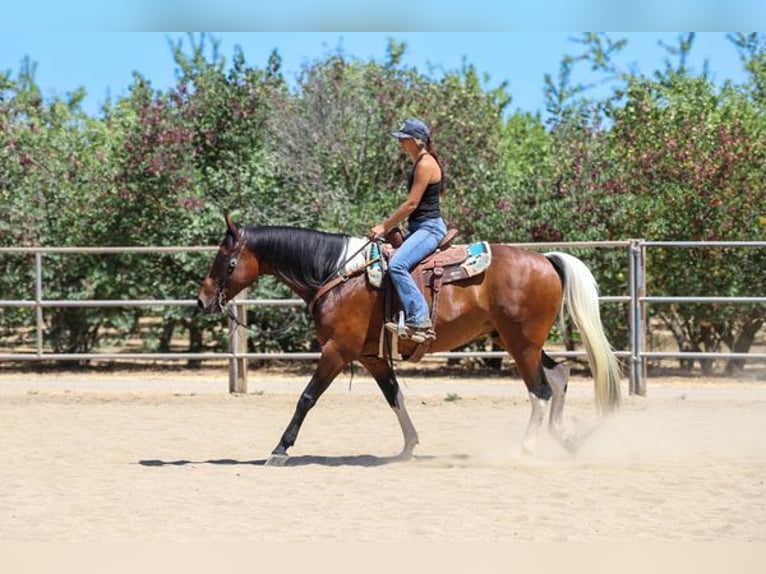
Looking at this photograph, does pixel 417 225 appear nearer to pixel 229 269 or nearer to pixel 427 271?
pixel 427 271

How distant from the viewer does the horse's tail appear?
8266 mm

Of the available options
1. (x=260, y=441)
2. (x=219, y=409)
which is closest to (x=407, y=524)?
(x=260, y=441)

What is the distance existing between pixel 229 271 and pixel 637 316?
5272mm

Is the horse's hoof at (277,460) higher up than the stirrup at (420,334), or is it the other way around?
the stirrup at (420,334)

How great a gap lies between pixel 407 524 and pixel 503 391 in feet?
21.4

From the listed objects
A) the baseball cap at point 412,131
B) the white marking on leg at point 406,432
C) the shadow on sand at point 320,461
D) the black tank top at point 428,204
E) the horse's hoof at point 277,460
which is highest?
the baseball cap at point 412,131

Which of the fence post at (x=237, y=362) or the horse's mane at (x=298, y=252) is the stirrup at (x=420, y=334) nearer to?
the horse's mane at (x=298, y=252)

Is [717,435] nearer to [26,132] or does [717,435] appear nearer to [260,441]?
[260,441]

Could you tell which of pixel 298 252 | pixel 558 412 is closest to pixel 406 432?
pixel 558 412

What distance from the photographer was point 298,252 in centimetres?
814

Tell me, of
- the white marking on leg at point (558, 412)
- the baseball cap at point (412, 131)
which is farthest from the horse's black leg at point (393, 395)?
the baseball cap at point (412, 131)

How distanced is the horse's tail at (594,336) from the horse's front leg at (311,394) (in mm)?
1621

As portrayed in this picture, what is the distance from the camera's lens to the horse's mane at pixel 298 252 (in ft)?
A: 26.6

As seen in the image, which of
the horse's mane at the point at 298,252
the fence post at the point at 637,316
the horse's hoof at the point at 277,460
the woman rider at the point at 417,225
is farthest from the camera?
the fence post at the point at 637,316
